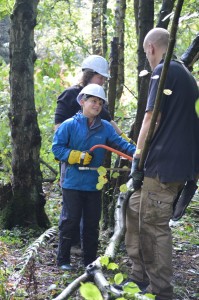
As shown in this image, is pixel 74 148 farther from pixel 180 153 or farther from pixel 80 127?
pixel 180 153

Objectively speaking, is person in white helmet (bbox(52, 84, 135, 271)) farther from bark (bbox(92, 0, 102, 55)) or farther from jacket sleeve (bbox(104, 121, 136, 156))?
bark (bbox(92, 0, 102, 55))

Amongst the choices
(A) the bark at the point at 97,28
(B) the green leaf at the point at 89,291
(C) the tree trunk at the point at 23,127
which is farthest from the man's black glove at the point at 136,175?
(A) the bark at the point at 97,28

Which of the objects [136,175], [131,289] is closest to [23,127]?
[136,175]

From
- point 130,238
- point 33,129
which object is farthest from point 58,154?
point 33,129

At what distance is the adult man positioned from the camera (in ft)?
12.4

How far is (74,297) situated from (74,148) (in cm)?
148

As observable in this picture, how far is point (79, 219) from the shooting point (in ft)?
16.1

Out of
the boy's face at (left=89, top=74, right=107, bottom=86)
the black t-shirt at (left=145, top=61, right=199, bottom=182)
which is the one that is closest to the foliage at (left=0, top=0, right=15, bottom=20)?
the boy's face at (left=89, top=74, right=107, bottom=86)

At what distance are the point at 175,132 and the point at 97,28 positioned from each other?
35.9 ft

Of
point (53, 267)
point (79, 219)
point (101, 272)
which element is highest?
point (101, 272)

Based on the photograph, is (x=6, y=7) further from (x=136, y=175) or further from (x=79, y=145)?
(x=136, y=175)

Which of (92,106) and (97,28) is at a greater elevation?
(97,28)

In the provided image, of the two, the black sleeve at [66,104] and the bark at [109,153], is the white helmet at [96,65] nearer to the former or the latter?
the black sleeve at [66,104]

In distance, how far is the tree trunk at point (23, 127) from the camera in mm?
6418
